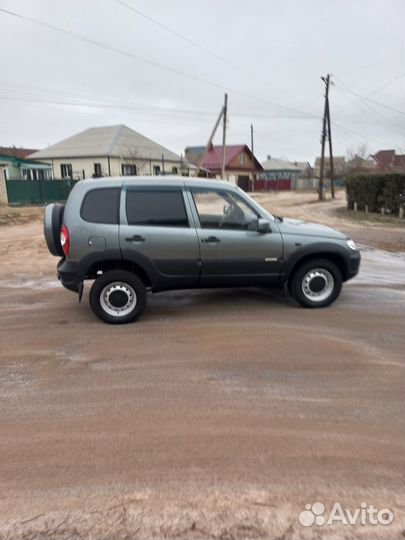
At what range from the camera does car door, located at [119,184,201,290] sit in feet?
17.8

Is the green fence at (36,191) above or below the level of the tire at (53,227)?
above

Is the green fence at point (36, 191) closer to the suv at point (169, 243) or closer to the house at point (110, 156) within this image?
the house at point (110, 156)

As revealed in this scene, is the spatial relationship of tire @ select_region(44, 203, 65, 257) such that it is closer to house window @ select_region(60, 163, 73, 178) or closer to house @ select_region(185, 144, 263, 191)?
house window @ select_region(60, 163, 73, 178)

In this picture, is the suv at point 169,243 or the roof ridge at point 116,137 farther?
the roof ridge at point 116,137

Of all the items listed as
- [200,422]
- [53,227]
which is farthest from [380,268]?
[200,422]

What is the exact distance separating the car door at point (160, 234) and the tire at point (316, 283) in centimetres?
137

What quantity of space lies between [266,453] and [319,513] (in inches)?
21.8

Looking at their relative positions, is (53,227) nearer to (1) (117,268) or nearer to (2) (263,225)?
(1) (117,268)

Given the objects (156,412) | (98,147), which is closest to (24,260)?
(156,412)

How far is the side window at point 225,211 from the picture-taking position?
5.65m

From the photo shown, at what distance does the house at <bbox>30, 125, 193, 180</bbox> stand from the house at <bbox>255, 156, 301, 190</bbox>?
25821 millimetres

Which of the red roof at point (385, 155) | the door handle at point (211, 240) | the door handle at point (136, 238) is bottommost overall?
the door handle at point (211, 240)

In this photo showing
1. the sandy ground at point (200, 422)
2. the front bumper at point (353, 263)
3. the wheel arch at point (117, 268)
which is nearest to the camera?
the sandy ground at point (200, 422)

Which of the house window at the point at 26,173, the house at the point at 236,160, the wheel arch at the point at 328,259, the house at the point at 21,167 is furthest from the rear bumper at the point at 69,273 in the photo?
the house at the point at 236,160
